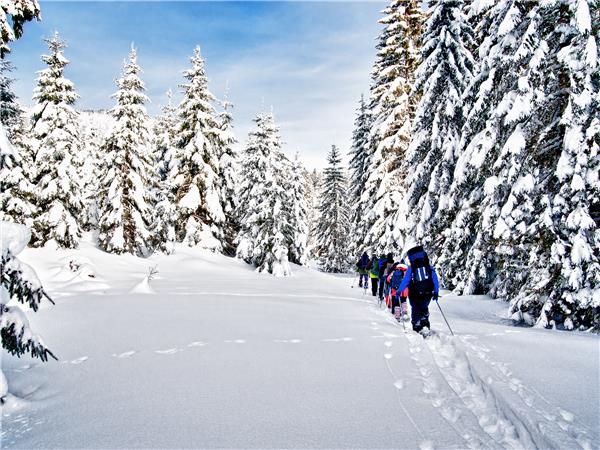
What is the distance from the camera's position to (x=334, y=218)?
43812 mm

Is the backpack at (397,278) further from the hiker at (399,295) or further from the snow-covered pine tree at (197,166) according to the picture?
the snow-covered pine tree at (197,166)

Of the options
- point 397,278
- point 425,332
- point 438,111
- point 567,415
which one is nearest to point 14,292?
point 567,415

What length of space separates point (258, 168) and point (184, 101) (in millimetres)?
7214

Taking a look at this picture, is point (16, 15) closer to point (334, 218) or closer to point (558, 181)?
point (558, 181)

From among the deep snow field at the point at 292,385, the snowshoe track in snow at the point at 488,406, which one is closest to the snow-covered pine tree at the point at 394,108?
the deep snow field at the point at 292,385

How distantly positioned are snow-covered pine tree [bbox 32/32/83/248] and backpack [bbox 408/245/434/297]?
2242cm

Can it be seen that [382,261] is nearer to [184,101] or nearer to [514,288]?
[514,288]

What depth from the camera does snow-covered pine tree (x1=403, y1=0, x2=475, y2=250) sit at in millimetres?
17531

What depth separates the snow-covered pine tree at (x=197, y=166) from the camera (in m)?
28.3

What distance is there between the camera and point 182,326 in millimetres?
8062

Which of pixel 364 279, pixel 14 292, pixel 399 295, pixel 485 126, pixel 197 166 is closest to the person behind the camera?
pixel 14 292

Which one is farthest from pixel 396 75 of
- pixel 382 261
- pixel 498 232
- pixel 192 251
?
pixel 192 251

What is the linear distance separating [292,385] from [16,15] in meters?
8.03

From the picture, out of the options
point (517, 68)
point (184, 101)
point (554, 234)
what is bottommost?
point (554, 234)
